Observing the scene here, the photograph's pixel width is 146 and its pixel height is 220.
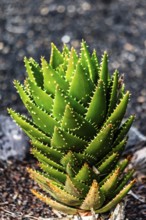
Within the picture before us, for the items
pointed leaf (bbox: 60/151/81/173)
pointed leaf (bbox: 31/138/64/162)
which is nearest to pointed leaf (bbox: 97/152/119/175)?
pointed leaf (bbox: 60/151/81/173)

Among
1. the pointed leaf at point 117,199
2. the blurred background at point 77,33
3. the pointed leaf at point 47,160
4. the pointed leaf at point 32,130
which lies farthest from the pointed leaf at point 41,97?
the blurred background at point 77,33

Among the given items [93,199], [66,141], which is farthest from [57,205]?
[66,141]

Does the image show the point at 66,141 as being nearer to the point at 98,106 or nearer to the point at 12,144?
the point at 98,106

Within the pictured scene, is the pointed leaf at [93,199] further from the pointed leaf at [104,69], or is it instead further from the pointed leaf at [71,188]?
the pointed leaf at [104,69]

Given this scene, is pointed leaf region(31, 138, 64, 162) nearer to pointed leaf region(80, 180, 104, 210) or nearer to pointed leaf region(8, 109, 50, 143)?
pointed leaf region(8, 109, 50, 143)

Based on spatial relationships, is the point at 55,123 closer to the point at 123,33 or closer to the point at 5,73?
the point at 5,73

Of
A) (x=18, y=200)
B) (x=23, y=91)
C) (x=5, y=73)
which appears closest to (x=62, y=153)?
(x=23, y=91)

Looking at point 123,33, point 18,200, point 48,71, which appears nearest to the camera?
point 48,71

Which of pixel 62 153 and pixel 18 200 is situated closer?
pixel 62 153
